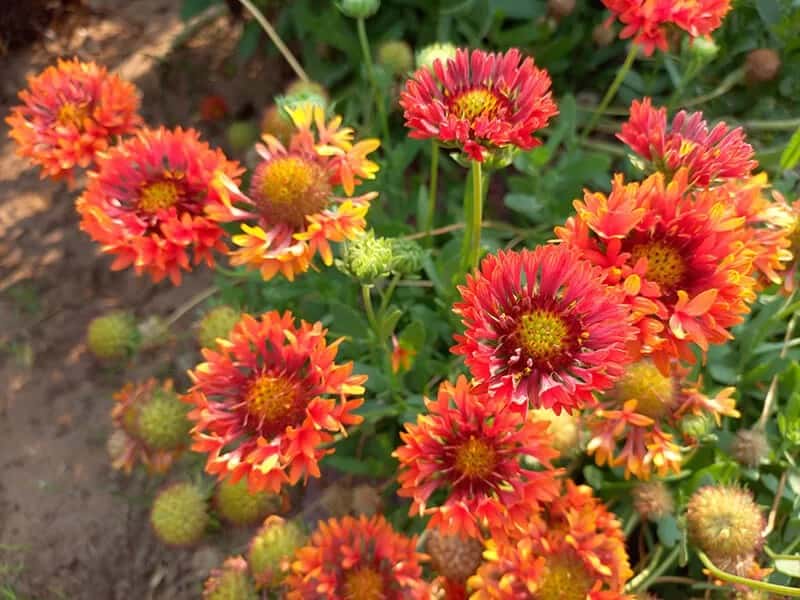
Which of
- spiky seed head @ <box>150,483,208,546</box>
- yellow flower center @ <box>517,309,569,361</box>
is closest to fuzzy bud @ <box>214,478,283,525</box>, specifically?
spiky seed head @ <box>150,483,208,546</box>

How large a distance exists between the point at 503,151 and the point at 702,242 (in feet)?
1.43

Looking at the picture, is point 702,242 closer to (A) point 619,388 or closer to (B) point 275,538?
(A) point 619,388

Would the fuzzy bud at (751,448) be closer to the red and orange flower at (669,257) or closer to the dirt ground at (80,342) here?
the red and orange flower at (669,257)

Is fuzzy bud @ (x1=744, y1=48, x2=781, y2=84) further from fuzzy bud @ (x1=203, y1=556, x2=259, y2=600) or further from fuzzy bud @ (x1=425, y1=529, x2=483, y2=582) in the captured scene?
fuzzy bud @ (x1=203, y1=556, x2=259, y2=600)

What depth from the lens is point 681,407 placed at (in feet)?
5.75

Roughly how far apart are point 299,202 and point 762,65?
1.71m

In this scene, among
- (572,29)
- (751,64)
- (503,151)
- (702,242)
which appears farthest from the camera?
(572,29)

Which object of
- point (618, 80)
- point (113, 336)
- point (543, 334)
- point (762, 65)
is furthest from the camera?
point (762, 65)

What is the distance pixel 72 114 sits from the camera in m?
2.05

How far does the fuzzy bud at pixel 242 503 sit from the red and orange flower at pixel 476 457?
64cm

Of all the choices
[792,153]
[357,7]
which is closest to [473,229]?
[357,7]

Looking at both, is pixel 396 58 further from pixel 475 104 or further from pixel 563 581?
pixel 563 581

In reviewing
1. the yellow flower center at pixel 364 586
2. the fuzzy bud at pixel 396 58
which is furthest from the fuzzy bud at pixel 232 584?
the fuzzy bud at pixel 396 58

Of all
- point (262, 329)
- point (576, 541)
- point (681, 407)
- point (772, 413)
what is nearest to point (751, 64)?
point (772, 413)
